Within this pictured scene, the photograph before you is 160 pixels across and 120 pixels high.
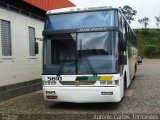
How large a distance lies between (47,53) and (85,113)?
89.3 inches

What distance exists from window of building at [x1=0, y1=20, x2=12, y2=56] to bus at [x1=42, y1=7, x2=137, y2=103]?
3.38 metres

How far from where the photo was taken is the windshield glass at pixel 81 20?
39.1ft

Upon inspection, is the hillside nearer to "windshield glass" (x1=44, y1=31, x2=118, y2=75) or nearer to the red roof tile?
the red roof tile

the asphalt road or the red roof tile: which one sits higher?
the red roof tile

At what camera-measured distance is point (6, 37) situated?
15.4 m

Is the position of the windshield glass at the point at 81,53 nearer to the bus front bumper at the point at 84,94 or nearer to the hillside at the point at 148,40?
the bus front bumper at the point at 84,94

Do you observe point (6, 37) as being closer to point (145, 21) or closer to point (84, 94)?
point (84, 94)

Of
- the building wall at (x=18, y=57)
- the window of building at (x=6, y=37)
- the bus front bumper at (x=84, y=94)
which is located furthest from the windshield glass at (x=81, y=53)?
the window of building at (x=6, y=37)

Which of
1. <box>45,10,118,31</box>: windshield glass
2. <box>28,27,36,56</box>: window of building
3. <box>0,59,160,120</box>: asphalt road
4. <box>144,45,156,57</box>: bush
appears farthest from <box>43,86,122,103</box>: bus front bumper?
<box>144,45,156,57</box>: bush

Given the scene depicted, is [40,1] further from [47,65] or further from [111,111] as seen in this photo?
[111,111]

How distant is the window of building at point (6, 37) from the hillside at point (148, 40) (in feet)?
218

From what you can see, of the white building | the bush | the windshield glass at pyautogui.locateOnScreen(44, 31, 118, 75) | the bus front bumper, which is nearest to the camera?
the bus front bumper

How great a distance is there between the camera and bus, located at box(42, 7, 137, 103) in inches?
447

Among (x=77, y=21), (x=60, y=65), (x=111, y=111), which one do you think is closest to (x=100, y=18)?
(x=77, y=21)
